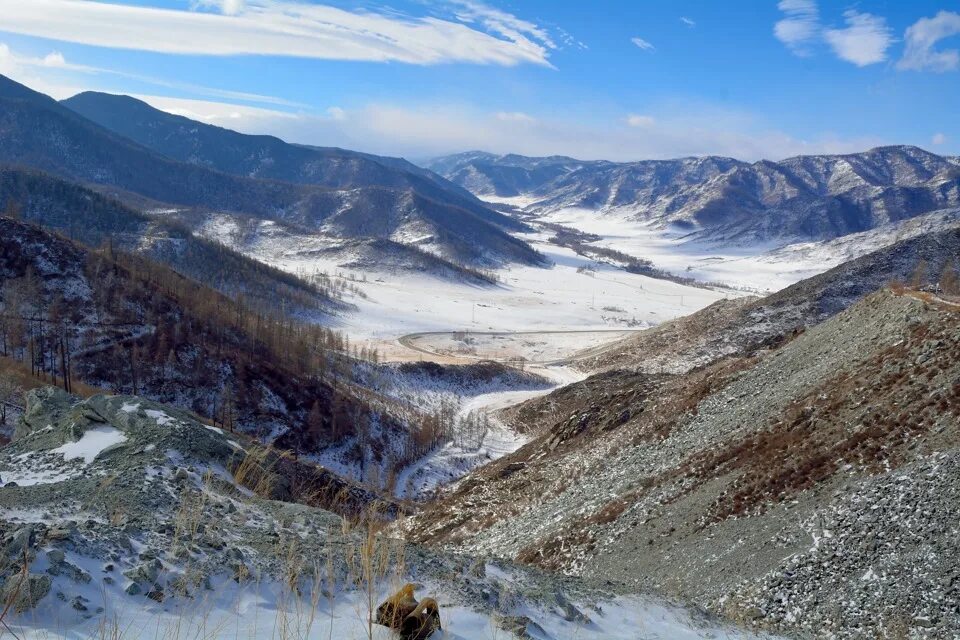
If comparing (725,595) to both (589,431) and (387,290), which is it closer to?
(589,431)

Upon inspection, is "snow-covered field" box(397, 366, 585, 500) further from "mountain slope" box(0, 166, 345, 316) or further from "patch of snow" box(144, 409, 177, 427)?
"mountain slope" box(0, 166, 345, 316)

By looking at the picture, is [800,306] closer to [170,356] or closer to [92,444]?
[170,356]

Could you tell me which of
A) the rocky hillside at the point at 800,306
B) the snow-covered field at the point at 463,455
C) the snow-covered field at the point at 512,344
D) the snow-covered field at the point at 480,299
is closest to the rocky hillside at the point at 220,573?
the snow-covered field at the point at 463,455

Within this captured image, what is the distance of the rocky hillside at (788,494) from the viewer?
12.5 meters

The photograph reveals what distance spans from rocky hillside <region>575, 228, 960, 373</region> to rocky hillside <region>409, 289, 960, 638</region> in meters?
31.5

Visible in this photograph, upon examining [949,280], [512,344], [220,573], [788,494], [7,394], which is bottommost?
[512,344]

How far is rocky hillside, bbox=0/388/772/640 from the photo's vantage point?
5738mm

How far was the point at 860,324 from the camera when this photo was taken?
82.2 ft

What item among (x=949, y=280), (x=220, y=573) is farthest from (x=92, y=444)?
(x=949, y=280)

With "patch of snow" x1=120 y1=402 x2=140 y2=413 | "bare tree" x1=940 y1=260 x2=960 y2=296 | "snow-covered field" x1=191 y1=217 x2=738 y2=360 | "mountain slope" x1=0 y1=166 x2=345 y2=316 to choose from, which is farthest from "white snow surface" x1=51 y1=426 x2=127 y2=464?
"mountain slope" x1=0 y1=166 x2=345 y2=316

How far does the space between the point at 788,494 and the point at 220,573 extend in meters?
14.9

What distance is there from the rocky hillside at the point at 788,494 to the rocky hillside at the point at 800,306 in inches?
1242

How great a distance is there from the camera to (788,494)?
16.5 metres

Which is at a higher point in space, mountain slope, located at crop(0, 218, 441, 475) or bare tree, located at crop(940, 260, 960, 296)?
bare tree, located at crop(940, 260, 960, 296)
